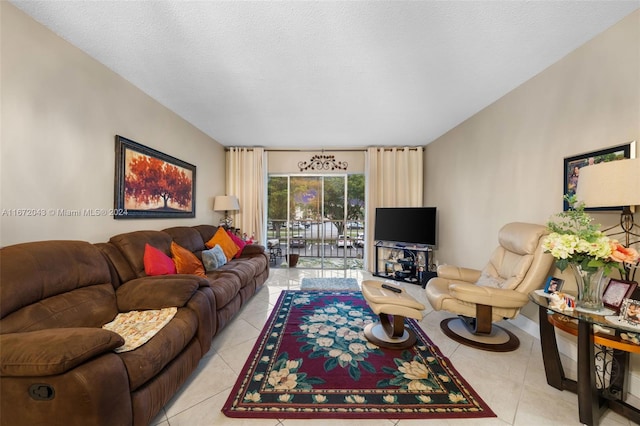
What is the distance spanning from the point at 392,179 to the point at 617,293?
3600 mm

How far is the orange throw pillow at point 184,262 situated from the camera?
2637mm

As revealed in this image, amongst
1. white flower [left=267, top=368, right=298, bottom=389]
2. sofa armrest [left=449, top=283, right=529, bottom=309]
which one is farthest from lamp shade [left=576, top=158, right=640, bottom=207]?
white flower [left=267, top=368, right=298, bottom=389]

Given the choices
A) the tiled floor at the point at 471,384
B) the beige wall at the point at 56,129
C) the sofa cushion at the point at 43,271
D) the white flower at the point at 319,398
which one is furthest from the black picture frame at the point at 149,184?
the white flower at the point at 319,398

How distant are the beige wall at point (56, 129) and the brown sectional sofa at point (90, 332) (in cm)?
31

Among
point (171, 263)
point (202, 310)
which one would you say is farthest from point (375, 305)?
point (171, 263)

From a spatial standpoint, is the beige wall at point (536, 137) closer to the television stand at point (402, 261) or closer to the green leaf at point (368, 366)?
the television stand at point (402, 261)

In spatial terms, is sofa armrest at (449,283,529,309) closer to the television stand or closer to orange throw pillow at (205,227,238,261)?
the television stand

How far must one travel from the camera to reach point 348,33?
183cm

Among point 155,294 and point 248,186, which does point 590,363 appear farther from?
point 248,186

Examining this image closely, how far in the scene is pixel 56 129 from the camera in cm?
187

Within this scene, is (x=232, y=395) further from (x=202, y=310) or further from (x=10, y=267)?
(x=10, y=267)

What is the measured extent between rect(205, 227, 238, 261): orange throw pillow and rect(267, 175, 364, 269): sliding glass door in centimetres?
152

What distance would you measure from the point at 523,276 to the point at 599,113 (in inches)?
56.0

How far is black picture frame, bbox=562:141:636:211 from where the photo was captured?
168cm
